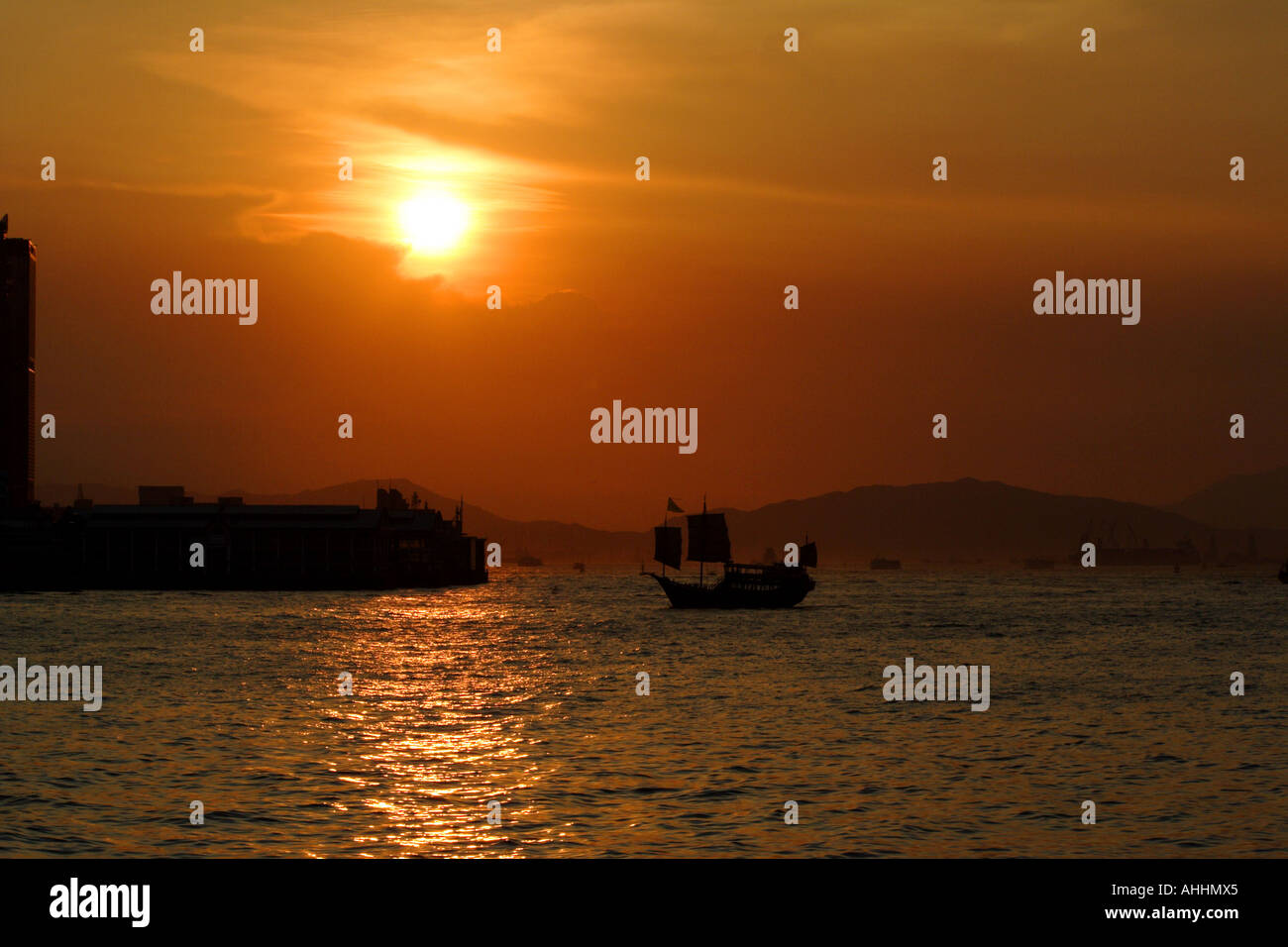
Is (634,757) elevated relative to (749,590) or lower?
lower

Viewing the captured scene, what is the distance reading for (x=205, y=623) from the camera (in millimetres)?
140125

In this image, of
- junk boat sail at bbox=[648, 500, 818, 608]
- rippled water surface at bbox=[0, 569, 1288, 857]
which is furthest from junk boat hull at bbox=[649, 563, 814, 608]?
rippled water surface at bbox=[0, 569, 1288, 857]

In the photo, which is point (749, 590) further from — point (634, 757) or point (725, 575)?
point (634, 757)

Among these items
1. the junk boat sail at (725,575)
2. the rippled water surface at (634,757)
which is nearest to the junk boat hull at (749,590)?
the junk boat sail at (725,575)

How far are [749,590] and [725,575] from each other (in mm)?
A: 3732

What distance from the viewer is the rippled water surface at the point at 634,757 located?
30.1m

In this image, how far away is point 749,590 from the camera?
174 metres

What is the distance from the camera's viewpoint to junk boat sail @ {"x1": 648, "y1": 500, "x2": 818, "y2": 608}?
17088 centimetres

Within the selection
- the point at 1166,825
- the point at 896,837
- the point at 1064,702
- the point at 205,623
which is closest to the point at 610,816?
the point at 896,837

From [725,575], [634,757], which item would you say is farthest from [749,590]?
[634,757]
